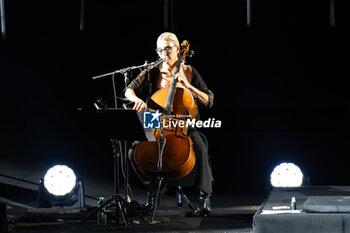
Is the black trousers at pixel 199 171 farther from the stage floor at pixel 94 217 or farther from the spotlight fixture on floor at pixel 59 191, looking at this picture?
the spotlight fixture on floor at pixel 59 191

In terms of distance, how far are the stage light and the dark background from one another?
390 mm

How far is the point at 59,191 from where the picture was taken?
497 centimetres

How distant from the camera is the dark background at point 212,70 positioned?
5.72 meters

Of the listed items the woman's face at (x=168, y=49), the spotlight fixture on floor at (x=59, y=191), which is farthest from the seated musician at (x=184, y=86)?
the spotlight fixture on floor at (x=59, y=191)

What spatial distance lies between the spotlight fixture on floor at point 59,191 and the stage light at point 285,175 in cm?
162

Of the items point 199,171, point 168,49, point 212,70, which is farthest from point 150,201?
point 212,70

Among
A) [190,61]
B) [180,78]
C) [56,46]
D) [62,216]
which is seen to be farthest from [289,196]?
[56,46]

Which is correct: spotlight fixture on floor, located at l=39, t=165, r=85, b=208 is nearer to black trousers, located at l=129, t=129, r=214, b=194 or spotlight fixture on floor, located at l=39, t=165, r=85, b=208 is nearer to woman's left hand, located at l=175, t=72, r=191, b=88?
black trousers, located at l=129, t=129, r=214, b=194

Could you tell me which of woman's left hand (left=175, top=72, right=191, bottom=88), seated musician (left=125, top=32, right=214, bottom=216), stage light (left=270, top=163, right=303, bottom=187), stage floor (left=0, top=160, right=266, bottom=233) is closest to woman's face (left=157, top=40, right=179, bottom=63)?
seated musician (left=125, top=32, right=214, bottom=216)

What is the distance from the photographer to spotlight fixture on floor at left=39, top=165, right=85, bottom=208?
4965 millimetres

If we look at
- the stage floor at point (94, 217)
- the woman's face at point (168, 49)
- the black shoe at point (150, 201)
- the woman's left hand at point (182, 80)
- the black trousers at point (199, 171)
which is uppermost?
the woman's face at point (168, 49)

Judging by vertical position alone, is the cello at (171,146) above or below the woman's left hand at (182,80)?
below

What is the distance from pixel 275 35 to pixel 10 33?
7.76 ft

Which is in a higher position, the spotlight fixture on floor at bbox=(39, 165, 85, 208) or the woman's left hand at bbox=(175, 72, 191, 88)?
the woman's left hand at bbox=(175, 72, 191, 88)
